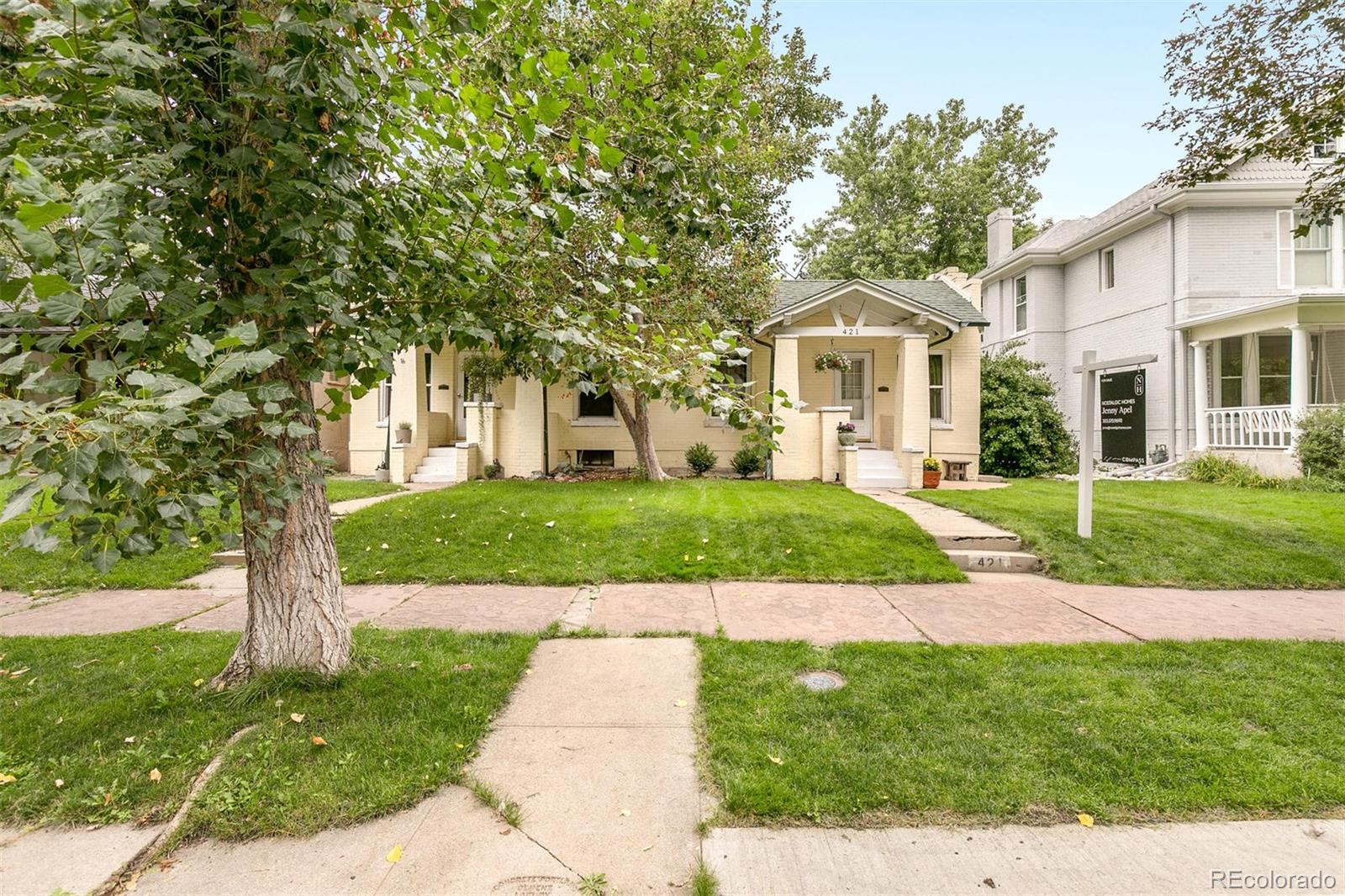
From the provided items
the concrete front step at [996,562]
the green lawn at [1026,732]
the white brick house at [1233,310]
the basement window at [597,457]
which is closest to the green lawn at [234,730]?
the green lawn at [1026,732]

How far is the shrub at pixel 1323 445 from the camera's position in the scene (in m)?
11.2

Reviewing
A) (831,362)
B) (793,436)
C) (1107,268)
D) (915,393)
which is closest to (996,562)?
(793,436)

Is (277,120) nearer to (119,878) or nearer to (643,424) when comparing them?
(119,878)

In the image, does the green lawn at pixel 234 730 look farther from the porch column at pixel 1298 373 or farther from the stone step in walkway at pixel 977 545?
the porch column at pixel 1298 373

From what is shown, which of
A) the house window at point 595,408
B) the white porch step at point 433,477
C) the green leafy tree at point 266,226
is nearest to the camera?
the green leafy tree at point 266,226

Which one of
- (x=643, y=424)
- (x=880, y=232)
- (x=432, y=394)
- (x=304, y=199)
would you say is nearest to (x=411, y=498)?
(x=643, y=424)

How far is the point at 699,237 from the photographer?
3.80m

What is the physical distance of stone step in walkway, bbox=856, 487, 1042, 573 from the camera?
6.47 meters

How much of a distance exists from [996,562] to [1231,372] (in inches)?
531

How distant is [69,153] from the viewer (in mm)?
2037

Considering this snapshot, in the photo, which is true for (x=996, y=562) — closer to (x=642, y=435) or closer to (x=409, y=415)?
(x=642, y=435)

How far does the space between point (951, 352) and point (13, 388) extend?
47.7 ft

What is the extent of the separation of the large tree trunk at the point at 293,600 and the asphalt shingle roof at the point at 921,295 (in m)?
10.2

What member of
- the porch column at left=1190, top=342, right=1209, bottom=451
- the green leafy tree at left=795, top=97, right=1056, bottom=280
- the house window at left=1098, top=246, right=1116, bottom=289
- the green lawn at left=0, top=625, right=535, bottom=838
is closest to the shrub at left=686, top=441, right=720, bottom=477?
the green lawn at left=0, top=625, right=535, bottom=838
